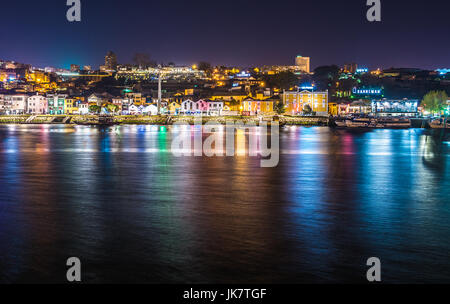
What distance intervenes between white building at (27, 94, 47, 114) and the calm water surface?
204 ft

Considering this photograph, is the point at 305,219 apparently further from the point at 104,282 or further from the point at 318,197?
the point at 104,282

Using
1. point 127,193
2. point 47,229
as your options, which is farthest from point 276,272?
point 127,193

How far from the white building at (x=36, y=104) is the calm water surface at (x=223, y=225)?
62298 millimetres

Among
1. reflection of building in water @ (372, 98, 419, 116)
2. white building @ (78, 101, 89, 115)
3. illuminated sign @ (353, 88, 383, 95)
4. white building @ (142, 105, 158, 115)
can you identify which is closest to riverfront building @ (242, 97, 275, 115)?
white building @ (142, 105, 158, 115)

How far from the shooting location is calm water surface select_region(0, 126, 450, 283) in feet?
17.3

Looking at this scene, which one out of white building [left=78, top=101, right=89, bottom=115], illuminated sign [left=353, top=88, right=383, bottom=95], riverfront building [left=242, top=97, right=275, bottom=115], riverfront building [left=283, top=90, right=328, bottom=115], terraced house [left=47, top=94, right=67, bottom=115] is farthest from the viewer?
illuminated sign [left=353, top=88, right=383, bottom=95]

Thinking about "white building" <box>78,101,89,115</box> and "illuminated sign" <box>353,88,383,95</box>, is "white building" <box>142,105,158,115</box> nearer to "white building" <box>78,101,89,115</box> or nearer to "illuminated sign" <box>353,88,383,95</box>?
"white building" <box>78,101,89,115</box>

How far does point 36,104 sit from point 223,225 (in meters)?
72.2

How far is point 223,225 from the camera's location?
7.32 m

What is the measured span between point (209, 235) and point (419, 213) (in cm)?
414

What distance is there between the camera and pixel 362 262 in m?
5.52

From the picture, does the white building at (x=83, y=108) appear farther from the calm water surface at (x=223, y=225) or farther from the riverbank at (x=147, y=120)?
the calm water surface at (x=223, y=225)

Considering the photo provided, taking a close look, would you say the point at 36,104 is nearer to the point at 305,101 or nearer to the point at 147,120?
the point at 147,120
